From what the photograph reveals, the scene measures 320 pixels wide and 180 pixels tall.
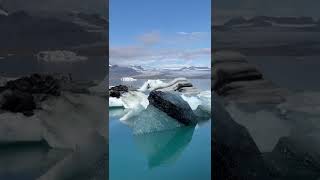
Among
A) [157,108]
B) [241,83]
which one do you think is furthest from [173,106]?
[241,83]

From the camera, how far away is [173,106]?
4.94 meters

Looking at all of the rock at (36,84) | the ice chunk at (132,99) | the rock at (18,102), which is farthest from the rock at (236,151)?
the ice chunk at (132,99)

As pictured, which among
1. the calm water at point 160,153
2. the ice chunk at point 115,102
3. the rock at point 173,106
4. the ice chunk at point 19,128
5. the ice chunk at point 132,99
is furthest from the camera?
the ice chunk at point 132,99

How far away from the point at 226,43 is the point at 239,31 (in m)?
0.11

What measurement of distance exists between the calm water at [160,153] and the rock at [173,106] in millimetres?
151

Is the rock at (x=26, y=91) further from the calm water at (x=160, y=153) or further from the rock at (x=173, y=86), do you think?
the rock at (x=173, y=86)

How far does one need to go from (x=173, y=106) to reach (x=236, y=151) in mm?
2986

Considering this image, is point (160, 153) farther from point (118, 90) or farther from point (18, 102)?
point (18, 102)

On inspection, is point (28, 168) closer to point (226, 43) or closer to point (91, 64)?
point (91, 64)

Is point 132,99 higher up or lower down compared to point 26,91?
lower down

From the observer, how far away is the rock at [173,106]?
16.1 feet

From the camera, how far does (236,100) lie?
77.6 inches

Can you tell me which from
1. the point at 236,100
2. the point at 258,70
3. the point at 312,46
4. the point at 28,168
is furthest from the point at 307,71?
the point at 28,168

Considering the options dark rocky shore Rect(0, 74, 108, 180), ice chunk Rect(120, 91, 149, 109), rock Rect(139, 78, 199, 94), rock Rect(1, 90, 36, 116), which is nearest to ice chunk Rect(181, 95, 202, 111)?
rock Rect(139, 78, 199, 94)
